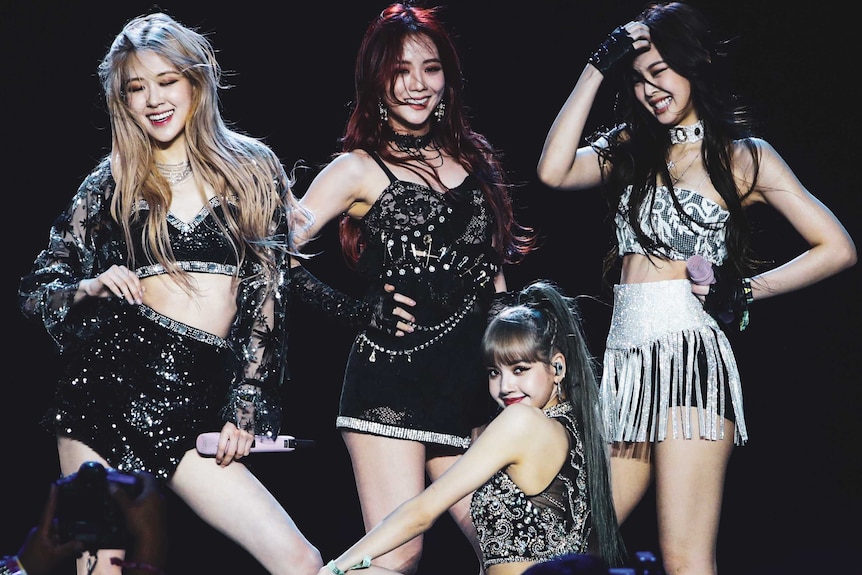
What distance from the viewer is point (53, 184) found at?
13.4 ft

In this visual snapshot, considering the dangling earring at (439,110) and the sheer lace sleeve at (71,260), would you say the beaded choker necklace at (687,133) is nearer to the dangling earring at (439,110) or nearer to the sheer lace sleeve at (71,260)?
the dangling earring at (439,110)

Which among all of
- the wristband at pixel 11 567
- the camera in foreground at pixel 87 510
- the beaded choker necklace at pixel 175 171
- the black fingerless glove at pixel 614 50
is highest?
the black fingerless glove at pixel 614 50

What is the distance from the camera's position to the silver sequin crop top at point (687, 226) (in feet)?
10.0

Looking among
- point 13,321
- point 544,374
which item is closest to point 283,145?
point 13,321

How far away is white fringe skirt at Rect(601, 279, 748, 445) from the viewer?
118 inches

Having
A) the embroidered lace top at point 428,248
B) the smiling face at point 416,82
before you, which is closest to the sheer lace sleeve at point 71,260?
the embroidered lace top at point 428,248

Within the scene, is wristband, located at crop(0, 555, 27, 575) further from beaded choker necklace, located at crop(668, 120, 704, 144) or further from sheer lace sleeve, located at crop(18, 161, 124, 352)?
beaded choker necklace, located at crop(668, 120, 704, 144)

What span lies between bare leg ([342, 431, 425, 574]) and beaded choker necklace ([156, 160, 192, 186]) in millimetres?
896

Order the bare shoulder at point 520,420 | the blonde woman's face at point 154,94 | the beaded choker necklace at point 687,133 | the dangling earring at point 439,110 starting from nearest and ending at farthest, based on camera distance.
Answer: the bare shoulder at point 520,420
the blonde woman's face at point 154,94
the beaded choker necklace at point 687,133
the dangling earring at point 439,110

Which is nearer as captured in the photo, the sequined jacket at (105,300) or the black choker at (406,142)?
the sequined jacket at (105,300)

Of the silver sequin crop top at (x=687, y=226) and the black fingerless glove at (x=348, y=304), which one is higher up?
the silver sequin crop top at (x=687, y=226)

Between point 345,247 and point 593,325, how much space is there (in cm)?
158

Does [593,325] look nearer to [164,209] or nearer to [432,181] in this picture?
[432,181]

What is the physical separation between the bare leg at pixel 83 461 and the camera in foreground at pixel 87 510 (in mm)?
567
